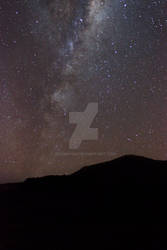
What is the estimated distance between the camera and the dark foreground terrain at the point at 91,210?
33.4ft

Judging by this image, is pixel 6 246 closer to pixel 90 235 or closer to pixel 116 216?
pixel 90 235

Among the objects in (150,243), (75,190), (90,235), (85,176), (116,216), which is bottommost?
(85,176)

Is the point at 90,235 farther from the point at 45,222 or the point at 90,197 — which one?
the point at 90,197

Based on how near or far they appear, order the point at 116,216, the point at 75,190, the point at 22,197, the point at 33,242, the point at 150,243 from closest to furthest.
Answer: the point at 150,243 → the point at 33,242 → the point at 116,216 → the point at 22,197 → the point at 75,190

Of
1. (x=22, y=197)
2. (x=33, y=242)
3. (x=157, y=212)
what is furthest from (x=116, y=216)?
(x=22, y=197)

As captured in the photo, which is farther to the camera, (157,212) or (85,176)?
(85,176)

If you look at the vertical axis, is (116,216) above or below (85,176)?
above

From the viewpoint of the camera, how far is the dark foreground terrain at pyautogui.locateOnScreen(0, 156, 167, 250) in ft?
33.4

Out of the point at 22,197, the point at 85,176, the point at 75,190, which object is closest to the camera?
the point at 22,197

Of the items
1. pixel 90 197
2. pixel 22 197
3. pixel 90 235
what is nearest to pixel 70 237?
pixel 90 235

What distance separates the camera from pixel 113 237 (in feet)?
34.4

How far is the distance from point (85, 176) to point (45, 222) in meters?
12.6

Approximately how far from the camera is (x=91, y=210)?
15461 millimetres

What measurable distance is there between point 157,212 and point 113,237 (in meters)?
4.98
